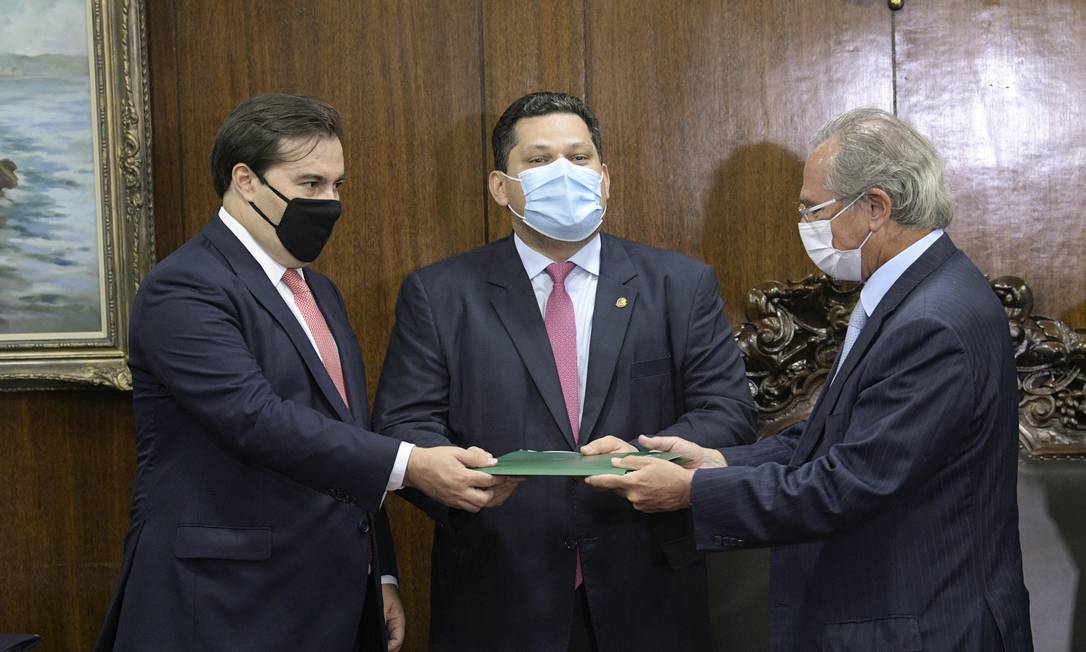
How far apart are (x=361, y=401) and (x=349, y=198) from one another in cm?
99

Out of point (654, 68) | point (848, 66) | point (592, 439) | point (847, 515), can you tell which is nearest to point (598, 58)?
point (654, 68)

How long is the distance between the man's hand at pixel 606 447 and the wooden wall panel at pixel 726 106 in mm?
1020

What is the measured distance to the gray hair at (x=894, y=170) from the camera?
2100 mm

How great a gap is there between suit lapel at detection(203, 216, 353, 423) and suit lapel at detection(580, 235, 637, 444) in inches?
21.0

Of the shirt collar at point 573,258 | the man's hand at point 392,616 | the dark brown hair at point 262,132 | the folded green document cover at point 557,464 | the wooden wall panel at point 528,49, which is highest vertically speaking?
the wooden wall panel at point 528,49

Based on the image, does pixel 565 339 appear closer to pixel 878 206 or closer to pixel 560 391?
pixel 560 391

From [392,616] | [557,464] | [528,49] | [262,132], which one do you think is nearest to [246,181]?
[262,132]

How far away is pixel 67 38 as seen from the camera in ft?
10.5

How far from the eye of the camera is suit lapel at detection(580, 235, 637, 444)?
2.52 meters

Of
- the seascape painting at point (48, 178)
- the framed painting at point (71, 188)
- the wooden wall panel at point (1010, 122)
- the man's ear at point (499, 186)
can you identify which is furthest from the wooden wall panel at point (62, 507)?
the wooden wall panel at point (1010, 122)

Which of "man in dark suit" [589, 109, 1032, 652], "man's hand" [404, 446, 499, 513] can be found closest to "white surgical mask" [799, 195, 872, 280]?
"man in dark suit" [589, 109, 1032, 652]

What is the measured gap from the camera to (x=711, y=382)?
262 centimetres

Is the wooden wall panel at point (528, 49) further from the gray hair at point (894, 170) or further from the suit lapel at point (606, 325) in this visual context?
the gray hair at point (894, 170)

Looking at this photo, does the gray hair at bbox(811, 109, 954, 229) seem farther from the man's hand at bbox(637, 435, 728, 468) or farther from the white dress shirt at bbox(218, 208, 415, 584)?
the white dress shirt at bbox(218, 208, 415, 584)
